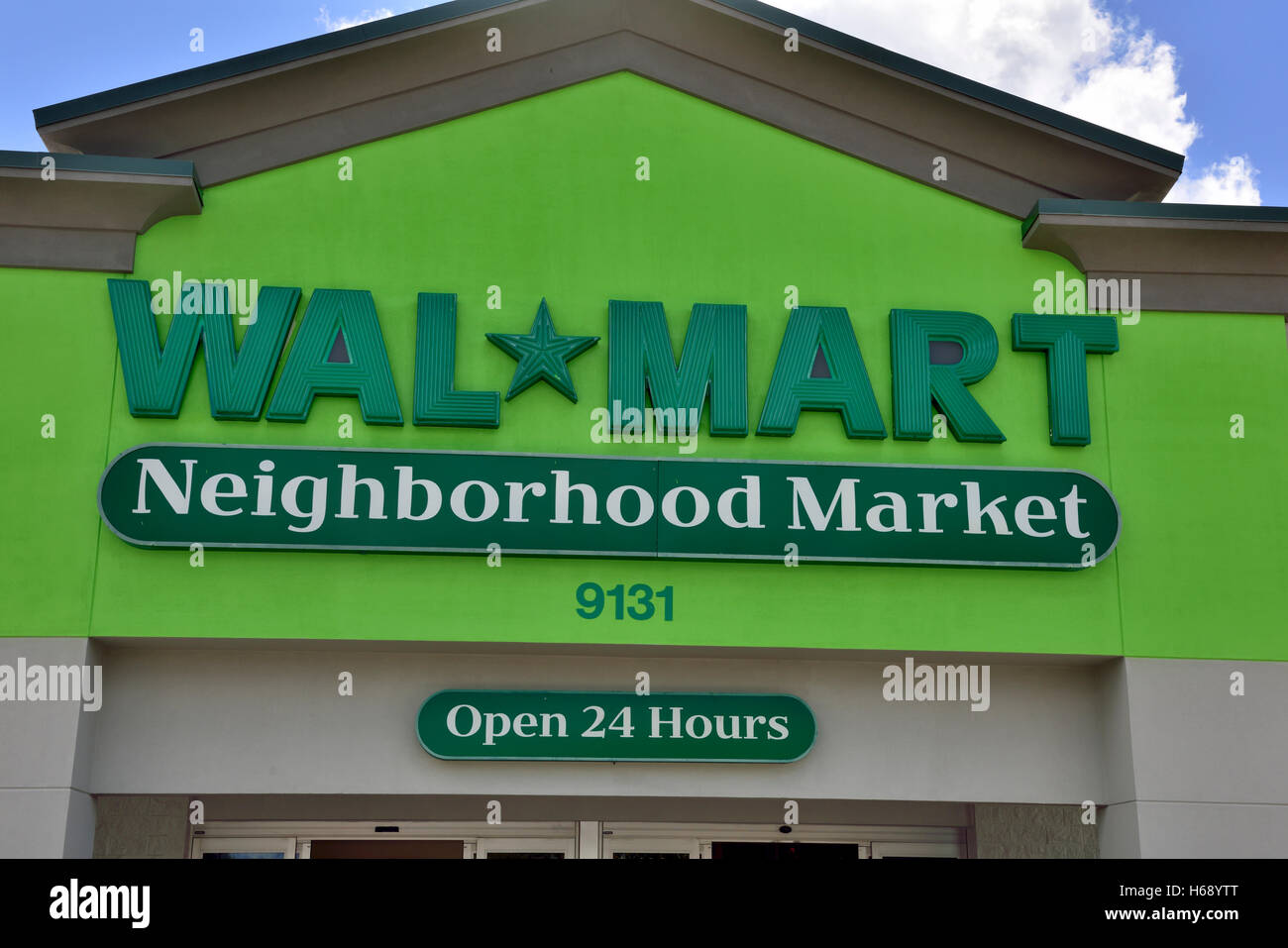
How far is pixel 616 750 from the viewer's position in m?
10.5

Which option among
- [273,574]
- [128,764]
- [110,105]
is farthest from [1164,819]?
[110,105]

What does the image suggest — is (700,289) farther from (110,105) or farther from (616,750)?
(110,105)

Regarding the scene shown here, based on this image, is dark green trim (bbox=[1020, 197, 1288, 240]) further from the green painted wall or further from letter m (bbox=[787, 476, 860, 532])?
letter m (bbox=[787, 476, 860, 532])

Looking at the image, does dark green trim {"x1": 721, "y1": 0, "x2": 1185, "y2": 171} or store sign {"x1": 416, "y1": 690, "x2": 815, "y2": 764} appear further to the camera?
dark green trim {"x1": 721, "y1": 0, "x2": 1185, "y2": 171}

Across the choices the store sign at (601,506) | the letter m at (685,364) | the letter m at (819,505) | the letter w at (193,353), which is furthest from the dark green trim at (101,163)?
the letter m at (819,505)

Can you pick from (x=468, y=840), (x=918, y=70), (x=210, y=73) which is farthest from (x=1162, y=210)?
(x=468, y=840)

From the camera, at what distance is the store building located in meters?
10.4

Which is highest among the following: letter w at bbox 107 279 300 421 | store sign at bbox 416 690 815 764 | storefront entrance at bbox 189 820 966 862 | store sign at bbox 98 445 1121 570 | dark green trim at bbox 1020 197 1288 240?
dark green trim at bbox 1020 197 1288 240

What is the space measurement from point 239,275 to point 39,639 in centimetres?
332

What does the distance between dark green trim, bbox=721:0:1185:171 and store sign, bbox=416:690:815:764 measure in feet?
18.1

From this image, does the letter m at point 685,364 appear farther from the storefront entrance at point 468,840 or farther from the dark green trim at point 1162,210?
the storefront entrance at point 468,840

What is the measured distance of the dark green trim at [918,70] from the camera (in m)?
11.4

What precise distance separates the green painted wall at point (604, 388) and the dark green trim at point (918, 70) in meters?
0.89

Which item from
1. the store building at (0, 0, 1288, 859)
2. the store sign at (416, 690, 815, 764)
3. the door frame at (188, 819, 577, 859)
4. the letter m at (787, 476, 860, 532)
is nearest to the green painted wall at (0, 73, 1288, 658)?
the store building at (0, 0, 1288, 859)
